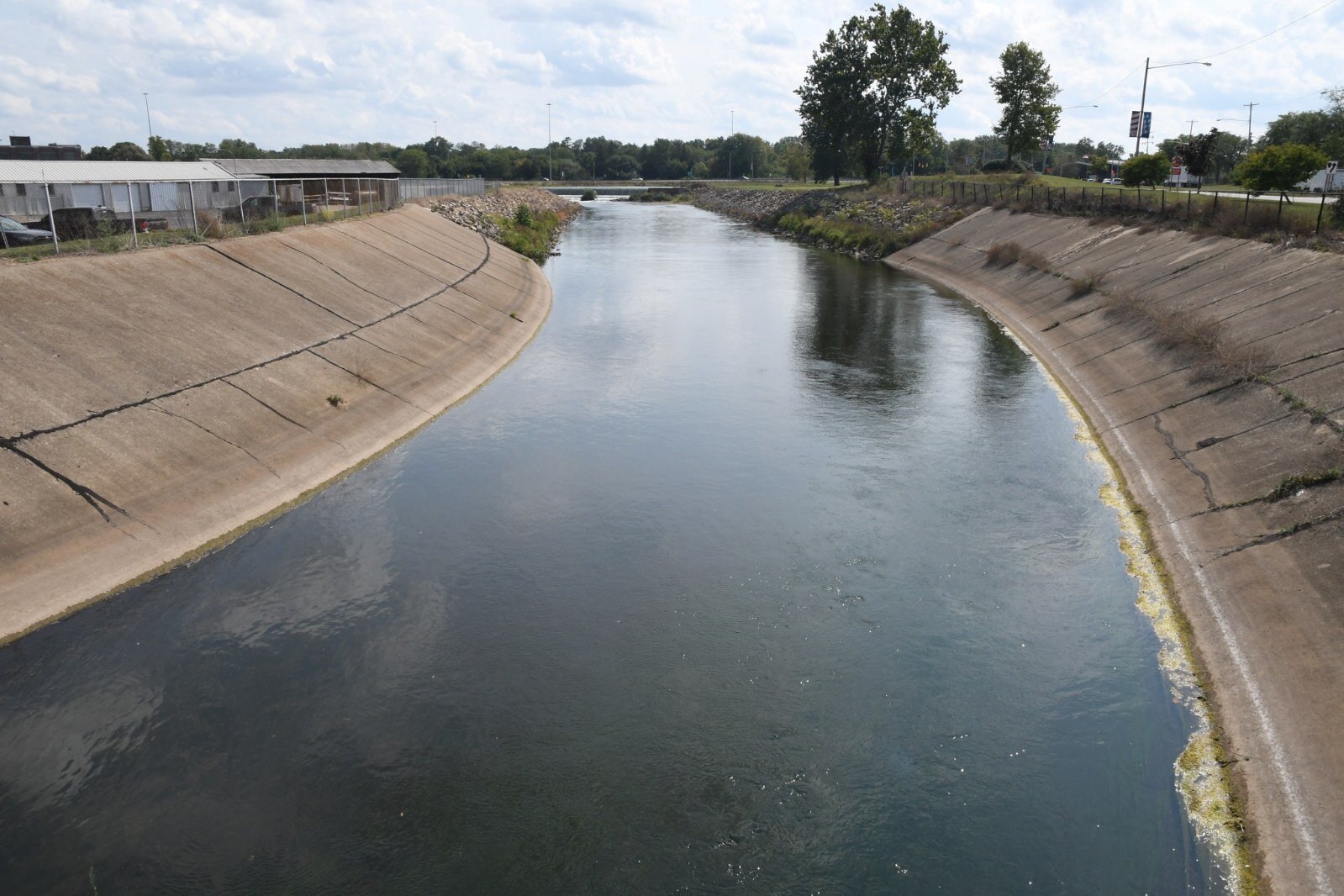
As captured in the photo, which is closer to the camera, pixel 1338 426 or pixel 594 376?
pixel 1338 426

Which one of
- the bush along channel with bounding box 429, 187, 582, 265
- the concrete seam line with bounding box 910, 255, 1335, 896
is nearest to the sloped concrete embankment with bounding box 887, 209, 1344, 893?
the concrete seam line with bounding box 910, 255, 1335, 896

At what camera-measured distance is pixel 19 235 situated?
2692 cm

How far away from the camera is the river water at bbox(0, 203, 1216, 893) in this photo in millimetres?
10453

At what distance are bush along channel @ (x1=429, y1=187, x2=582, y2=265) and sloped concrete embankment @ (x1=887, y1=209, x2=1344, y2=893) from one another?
37.2 metres

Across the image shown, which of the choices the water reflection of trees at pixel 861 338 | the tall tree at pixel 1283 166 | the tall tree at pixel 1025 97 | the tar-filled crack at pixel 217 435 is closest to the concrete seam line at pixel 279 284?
the tar-filled crack at pixel 217 435

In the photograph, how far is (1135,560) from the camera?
17.6 m

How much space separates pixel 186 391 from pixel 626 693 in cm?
1416

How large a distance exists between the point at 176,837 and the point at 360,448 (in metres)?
13.5

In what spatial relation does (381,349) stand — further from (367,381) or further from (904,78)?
(904,78)

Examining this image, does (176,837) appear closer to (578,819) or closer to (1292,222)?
(578,819)

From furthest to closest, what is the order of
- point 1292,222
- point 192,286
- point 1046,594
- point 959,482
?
1. point 1292,222
2. point 192,286
3. point 959,482
4. point 1046,594

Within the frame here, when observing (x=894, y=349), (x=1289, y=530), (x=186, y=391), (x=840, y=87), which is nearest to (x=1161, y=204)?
(x=894, y=349)

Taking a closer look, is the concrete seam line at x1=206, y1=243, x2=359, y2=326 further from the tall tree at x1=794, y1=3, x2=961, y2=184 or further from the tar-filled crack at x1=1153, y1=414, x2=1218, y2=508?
the tall tree at x1=794, y1=3, x2=961, y2=184

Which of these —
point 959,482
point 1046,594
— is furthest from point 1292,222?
point 1046,594
